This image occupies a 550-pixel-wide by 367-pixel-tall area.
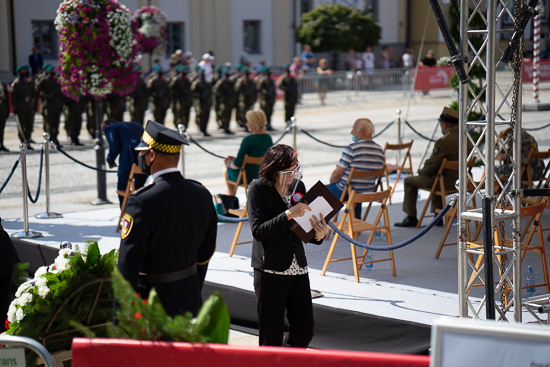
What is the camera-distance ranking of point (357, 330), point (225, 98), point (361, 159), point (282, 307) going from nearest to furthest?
point (282, 307) < point (357, 330) < point (361, 159) < point (225, 98)

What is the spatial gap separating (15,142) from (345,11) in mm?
21626

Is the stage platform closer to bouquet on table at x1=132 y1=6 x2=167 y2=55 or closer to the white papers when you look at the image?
the white papers

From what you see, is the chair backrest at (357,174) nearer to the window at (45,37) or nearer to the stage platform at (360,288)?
the stage platform at (360,288)

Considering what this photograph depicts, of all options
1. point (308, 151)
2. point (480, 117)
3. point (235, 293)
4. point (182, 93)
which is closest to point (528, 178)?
point (235, 293)

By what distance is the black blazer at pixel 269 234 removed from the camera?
16.4ft

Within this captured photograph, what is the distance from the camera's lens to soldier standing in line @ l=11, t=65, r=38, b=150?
17.8 metres

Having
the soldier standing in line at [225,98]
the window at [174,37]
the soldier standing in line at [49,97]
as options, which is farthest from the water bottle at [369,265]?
the window at [174,37]

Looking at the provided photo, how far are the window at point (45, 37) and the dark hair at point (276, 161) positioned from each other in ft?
93.8

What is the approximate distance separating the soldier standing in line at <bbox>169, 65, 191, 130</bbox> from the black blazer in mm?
15777

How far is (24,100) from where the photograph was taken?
1783cm

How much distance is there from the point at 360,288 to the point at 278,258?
8.91 ft

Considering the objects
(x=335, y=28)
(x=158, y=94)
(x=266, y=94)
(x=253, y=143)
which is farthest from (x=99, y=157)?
(x=335, y=28)

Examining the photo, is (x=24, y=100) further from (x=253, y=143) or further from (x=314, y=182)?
(x=253, y=143)

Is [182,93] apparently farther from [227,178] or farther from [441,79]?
[441,79]
